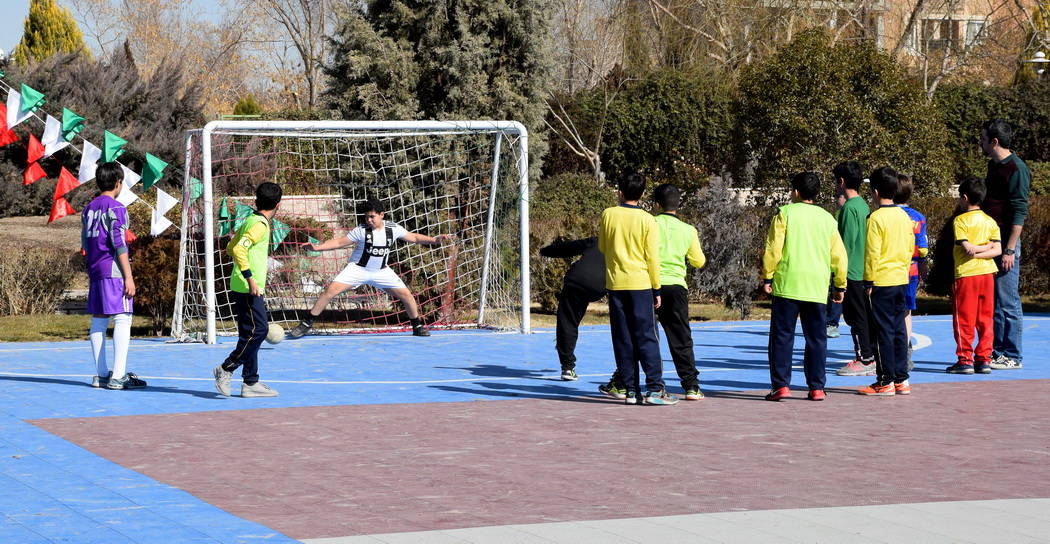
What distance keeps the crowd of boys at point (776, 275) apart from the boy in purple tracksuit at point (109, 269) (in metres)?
0.01

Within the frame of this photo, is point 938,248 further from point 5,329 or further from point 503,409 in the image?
point 5,329

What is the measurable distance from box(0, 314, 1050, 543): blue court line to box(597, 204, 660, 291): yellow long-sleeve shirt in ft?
4.04

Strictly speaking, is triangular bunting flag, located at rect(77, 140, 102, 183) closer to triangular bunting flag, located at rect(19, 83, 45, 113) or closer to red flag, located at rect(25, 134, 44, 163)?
red flag, located at rect(25, 134, 44, 163)

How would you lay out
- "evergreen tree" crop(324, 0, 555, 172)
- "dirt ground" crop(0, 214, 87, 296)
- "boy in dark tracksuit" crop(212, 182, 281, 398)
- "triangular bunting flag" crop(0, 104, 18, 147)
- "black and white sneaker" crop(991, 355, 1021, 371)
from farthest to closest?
"dirt ground" crop(0, 214, 87, 296), "evergreen tree" crop(324, 0, 555, 172), "triangular bunting flag" crop(0, 104, 18, 147), "black and white sneaker" crop(991, 355, 1021, 371), "boy in dark tracksuit" crop(212, 182, 281, 398)

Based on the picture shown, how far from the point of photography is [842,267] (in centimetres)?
901

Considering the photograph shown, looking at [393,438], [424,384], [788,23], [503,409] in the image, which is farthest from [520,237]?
[788,23]

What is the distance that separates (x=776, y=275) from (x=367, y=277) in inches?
234

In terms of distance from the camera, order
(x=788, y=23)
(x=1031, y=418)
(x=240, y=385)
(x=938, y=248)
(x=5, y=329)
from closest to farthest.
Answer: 1. (x=1031, y=418)
2. (x=240, y=385)
3. (x=5, y=329)
4. (x=938, y=248)
5. (x=788, y=23)

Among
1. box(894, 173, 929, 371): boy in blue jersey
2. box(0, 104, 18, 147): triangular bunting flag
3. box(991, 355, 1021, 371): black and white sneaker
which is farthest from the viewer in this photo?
box(0, 104, 18, 147): triangular bunting flag

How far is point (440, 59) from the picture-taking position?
666 inches

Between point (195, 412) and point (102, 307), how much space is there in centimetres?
156

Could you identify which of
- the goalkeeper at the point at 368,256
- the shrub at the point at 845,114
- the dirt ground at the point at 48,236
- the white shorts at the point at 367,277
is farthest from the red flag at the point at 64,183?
the shrub at the point at 845,114

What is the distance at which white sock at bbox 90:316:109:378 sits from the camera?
970 cm

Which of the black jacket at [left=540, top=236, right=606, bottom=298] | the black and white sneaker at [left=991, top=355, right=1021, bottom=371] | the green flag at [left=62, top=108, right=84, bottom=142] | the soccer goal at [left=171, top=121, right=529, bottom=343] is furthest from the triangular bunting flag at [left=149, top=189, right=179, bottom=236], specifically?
the black and white sneaker at [left=991, top=355, right=1021, bottom=371]
